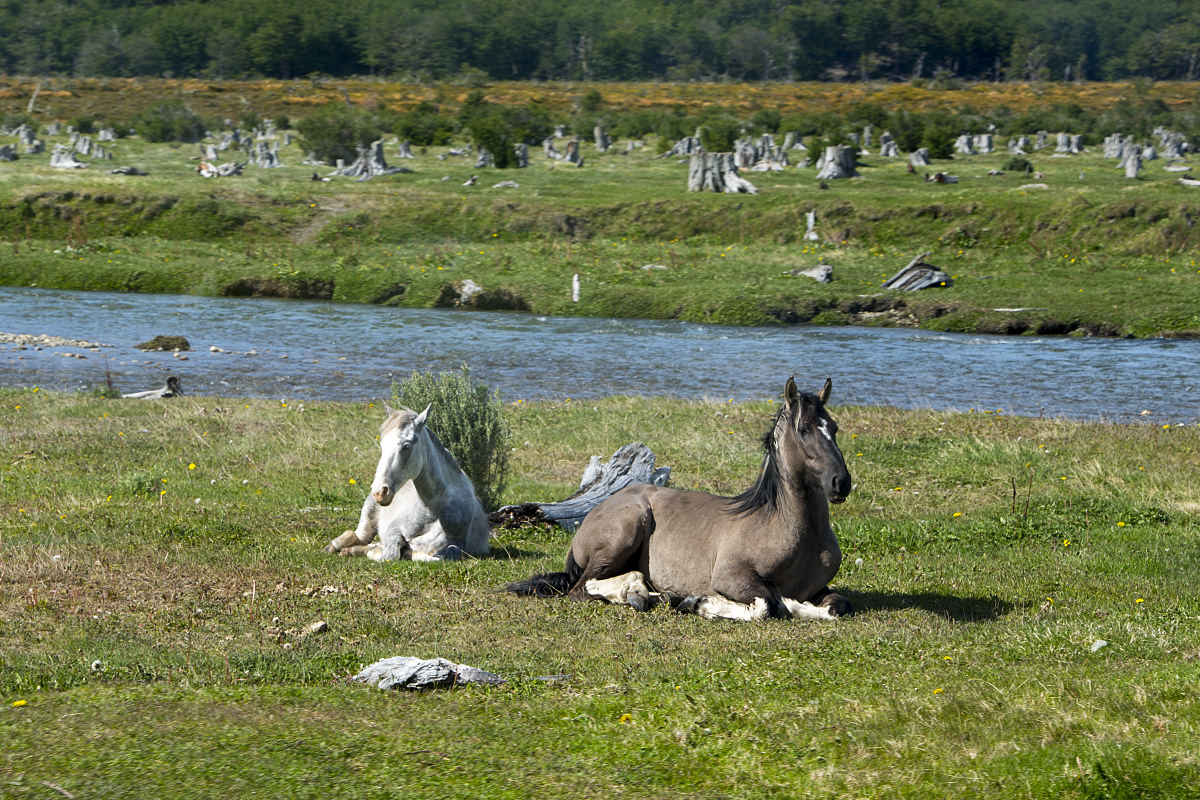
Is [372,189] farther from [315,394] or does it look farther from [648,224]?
[315,394]

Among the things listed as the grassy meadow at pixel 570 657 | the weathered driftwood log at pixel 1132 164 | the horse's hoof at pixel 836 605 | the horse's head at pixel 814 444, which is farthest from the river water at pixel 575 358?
the weathered driftwood log at pixel 1132 164

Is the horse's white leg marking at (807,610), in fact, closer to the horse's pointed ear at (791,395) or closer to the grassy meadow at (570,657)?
the grassy meadow at (570,657)

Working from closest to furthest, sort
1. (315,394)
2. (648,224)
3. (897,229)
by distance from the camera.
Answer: (315,394) → (897,229) → (648,224)

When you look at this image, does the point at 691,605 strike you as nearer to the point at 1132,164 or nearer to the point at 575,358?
the point at 575,358

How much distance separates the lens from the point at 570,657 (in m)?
9.14

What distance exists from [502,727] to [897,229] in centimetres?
4336

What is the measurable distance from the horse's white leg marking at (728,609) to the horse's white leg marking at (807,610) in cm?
33

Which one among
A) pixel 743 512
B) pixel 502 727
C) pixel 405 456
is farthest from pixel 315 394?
pixel 502 727

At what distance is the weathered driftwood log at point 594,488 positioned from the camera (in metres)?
14.9

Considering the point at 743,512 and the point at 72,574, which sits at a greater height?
the point at 743,512

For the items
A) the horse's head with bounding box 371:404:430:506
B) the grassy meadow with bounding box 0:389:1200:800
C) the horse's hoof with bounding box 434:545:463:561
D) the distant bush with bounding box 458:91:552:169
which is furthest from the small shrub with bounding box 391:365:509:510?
the distant bush with bounding box 458:91:552:169

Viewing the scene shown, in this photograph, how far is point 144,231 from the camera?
172ft

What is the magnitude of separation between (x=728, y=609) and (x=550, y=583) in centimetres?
191

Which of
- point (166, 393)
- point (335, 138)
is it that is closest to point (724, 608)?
point (166, 393)
